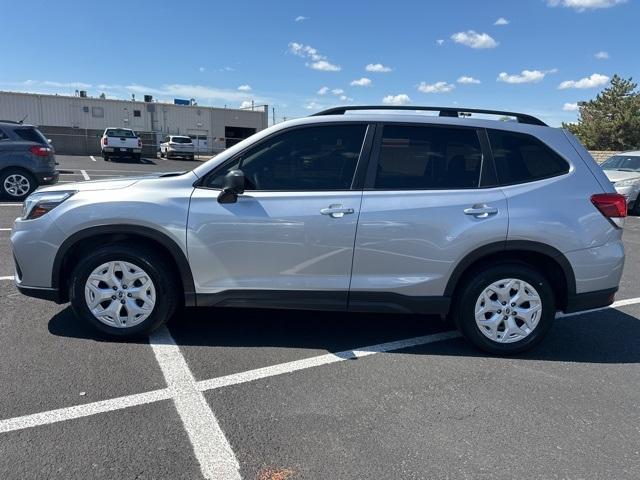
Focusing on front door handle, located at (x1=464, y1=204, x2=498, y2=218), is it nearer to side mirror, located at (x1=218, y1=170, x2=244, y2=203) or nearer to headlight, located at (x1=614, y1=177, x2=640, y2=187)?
side mirror, located at (x1=218, y1=170, x2=244, y2=203)

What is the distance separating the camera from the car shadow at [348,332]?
4176mm

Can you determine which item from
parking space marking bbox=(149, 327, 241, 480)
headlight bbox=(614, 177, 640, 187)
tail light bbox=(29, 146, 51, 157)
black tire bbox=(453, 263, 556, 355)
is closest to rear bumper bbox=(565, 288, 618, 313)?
black tire bbox=(453, 263, 556, 355)

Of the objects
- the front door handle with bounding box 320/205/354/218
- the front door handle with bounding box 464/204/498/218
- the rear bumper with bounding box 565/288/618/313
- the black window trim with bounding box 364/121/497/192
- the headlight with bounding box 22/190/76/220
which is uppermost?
the black window trim with bounding box 364/121/497/192

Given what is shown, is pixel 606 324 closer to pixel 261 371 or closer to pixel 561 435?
pixel 561 435

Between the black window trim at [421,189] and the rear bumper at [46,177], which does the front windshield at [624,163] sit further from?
the rear bumper at [46,177]

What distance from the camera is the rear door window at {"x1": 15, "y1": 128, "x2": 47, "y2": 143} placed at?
10.7m

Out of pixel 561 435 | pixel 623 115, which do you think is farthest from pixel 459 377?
pixel 623 115

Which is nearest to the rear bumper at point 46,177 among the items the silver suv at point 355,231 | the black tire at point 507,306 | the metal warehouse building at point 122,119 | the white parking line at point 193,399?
the silver suv at point 355,231

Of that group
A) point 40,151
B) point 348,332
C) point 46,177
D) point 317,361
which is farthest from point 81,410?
point 46,177

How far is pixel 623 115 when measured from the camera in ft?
98.0

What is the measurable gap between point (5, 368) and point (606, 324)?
5069mm

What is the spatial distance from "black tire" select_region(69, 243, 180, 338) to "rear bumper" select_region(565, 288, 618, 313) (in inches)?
121

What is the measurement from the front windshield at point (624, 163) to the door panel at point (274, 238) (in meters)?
12.4

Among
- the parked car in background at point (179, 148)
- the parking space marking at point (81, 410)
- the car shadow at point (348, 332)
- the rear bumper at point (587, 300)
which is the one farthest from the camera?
the parked car in background at point (179, 148)
